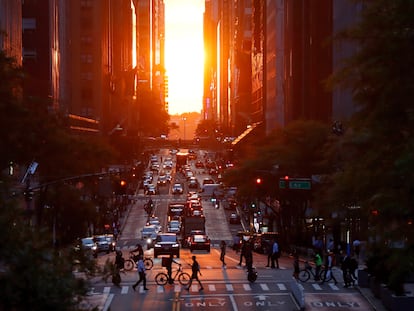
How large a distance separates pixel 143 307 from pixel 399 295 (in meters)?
9.63

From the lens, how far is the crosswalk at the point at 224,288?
44.7m

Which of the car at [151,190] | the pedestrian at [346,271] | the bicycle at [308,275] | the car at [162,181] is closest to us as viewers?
the pedestrian at [346,271]

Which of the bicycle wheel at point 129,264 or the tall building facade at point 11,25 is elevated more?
the tall building facade at point 11,25

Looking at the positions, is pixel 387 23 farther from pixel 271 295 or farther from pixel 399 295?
pixel 271 295

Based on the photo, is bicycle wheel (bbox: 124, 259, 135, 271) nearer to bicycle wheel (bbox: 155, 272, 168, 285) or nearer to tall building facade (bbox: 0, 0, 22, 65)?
bicycle wheel (bbox: 155, 272, 168, 285)

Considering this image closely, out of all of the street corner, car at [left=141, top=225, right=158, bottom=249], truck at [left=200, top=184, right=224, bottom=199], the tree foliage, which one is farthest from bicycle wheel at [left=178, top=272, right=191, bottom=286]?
truck at [left=200, top=184, right=224, bottom=199]

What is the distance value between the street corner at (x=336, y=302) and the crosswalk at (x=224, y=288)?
1.92m

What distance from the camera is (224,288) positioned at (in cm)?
4572

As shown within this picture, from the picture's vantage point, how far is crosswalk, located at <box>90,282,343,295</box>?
4466 cm

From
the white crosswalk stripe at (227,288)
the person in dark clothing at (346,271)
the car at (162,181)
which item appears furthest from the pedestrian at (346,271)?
the car at (162,181)

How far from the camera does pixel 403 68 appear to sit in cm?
2809

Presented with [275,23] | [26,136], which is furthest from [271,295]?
[275,23]

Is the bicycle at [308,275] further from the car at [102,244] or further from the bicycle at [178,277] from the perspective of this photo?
the car at [102,244]

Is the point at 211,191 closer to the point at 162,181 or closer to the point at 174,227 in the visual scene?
the point at 162,181
